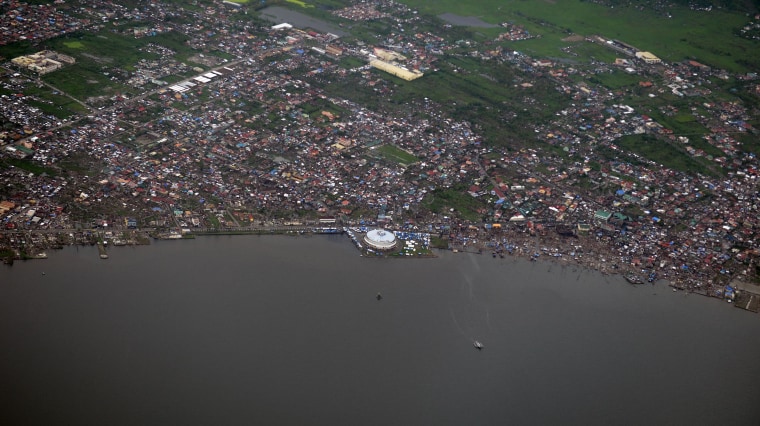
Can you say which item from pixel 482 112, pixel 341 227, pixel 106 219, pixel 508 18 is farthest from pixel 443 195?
pixel 508 18

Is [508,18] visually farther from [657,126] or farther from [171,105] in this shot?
[171,105]

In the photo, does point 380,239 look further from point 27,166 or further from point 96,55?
point 96,55

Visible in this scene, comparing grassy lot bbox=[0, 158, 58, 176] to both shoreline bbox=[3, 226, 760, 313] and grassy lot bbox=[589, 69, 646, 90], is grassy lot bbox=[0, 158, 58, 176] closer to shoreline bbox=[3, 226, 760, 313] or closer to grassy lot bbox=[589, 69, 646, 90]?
shoreline bbox=[3, 226, 760, 313]

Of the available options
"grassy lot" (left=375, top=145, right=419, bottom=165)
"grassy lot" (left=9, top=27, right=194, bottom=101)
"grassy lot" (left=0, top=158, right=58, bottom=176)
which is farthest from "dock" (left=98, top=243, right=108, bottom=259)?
"grassy lot" (left=375, top=145, right=419, bottom=165)

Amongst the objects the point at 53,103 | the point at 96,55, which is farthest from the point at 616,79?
the point at 53,103

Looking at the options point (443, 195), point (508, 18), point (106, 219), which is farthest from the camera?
point (508, 18)
